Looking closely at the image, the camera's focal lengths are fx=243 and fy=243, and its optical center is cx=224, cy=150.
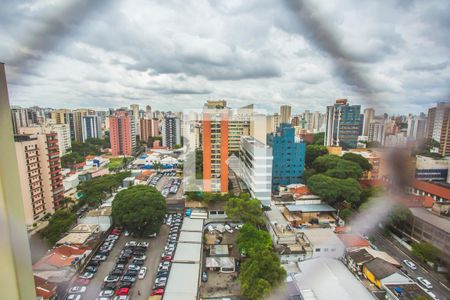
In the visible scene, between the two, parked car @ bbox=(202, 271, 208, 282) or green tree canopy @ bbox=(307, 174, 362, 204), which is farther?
green tree canopy @ bbox=(307, 174, 362, 204)

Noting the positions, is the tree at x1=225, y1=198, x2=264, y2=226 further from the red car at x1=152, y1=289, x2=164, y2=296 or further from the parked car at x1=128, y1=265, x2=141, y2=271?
the red car at x1=152, y1=289, x2=164, y2=296

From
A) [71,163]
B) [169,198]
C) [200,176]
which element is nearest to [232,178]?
[200,176]

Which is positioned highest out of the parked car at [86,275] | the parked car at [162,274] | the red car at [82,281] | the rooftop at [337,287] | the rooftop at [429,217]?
the rooftop at [429,217]

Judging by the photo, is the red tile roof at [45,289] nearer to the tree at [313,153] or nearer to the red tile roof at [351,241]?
the red tile roof at [351,241]

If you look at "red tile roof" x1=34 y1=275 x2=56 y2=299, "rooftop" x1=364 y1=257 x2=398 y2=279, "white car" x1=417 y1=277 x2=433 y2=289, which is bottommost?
"white car" x1=417 y1=277 x2=433 y2=289

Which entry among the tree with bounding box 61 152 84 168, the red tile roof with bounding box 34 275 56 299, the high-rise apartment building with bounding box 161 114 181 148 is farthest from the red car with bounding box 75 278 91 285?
the high-rise apartment building with bounding box 161 114 181 148

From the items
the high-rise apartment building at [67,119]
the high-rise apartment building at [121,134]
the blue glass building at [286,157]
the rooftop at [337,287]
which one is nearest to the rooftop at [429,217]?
the rooftop at [337,287]
